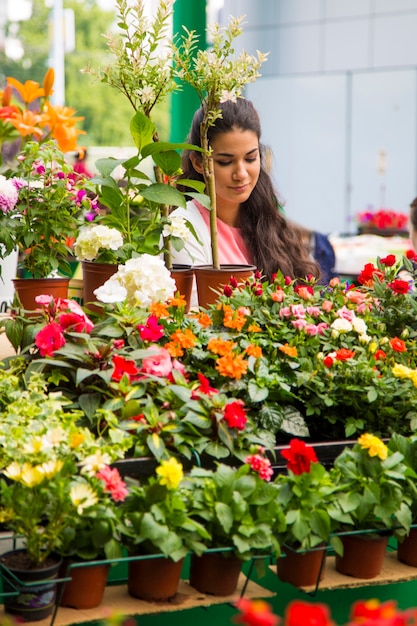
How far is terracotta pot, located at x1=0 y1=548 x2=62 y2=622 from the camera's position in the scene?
1.37m

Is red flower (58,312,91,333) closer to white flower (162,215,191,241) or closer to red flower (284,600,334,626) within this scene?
white flower (162,215,191,241)

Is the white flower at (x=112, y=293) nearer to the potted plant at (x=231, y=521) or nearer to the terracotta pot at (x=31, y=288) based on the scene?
the terracotta pot at (x=31, y=288)

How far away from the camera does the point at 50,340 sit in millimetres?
1837

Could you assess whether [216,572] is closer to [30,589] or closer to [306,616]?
[30,589]

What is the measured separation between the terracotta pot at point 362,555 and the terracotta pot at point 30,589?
0.52 meters

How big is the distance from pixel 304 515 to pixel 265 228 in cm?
167

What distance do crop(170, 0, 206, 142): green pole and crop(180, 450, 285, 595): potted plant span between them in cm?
534

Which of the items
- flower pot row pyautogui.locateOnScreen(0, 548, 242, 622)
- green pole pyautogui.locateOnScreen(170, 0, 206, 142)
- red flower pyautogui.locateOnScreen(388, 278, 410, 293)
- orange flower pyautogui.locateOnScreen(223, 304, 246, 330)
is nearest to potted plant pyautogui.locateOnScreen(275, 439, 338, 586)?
flower pot row pyautogui.locateOnScreen(0, 548, 242, 622)

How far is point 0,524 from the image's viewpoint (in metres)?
1.62

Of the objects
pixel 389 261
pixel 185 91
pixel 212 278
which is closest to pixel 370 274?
pixel 389 261

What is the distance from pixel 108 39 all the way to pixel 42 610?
141cm

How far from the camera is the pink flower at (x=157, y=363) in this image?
5.90 ft

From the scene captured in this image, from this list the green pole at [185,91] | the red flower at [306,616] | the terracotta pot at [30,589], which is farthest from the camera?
the green pole at [185,91]

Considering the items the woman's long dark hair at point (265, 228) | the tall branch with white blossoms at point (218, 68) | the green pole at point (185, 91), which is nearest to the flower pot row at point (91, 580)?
the tall branch with white blossoms at point (218, 68)
